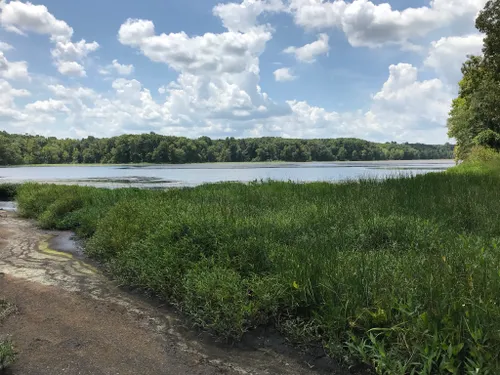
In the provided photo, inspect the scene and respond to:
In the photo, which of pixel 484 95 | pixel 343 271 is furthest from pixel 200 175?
pixel 343 271

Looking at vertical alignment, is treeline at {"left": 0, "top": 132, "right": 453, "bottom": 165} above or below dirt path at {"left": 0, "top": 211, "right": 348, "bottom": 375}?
above

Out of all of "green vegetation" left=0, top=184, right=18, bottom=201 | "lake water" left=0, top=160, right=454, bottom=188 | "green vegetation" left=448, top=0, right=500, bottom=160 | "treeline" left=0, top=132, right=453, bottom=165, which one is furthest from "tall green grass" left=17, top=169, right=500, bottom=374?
"treeline" left=0, top=132, right=453, bottom=165

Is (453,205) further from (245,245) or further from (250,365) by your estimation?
(250,365)

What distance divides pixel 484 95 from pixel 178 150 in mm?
79578

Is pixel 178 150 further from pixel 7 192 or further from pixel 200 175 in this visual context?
pixel 7 192

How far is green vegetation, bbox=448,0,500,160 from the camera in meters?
24.9

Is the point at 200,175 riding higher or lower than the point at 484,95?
lower

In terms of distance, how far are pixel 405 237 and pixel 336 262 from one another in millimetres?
2111

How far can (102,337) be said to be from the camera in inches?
186

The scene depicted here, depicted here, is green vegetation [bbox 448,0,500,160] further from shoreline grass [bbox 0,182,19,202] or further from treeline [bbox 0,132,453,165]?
treeline [bbox 0,132,453,165]

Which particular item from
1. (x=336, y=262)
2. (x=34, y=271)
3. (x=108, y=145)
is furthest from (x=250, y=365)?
(x=108, y=145)

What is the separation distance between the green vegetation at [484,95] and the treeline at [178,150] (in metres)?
69.1

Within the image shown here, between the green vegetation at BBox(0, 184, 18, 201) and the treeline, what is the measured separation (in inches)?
3091

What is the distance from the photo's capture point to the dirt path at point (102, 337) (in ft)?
13.4
